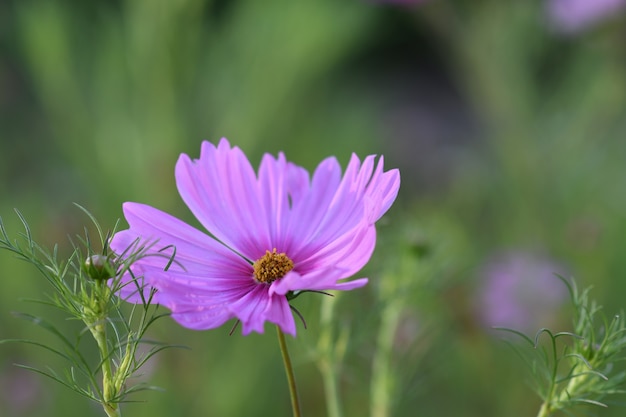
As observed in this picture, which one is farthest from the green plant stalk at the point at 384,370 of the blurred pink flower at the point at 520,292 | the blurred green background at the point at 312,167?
the blurred pink flower at the point at 520,292

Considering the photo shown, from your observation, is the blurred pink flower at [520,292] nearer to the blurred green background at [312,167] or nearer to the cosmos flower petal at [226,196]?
the blurred green background at [312,167]

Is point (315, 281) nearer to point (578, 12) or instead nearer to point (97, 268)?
point (97, 268)

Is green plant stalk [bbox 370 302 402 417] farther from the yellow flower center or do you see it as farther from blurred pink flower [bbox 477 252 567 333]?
blurred pink flower [bbox 477 252 567 333]

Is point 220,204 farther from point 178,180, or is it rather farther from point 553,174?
point 553,174

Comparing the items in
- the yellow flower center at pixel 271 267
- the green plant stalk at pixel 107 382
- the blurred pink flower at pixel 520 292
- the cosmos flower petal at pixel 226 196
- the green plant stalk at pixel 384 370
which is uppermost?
the cosmos flower petal at pixel 226 196

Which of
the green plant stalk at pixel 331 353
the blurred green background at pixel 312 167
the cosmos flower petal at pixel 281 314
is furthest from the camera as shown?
the blurred green background at pixel 312 167

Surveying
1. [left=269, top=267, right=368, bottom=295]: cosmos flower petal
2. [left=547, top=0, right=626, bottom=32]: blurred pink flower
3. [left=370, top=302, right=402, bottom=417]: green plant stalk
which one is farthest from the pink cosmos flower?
[left=547, top=0, right=626, bottom=32]: blurred pink flower

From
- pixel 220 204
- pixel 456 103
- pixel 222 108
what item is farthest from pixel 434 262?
pixel 456 103
